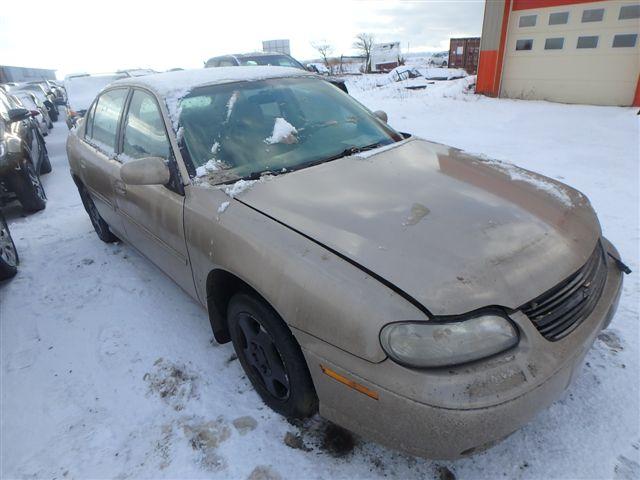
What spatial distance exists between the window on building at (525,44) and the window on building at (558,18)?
668mm

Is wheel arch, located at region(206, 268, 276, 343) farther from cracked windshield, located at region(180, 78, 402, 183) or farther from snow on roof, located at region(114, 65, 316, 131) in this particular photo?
snow on roof, located at region(114, 65, 316, 131)

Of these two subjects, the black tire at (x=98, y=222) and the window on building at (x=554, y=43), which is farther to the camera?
the window on building at (x=554, y=43)

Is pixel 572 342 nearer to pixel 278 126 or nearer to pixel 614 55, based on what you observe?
pixel 278 126

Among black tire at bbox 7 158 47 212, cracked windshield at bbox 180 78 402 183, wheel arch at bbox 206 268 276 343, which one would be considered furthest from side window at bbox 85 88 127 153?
black tire at bbox 7 158 47 212

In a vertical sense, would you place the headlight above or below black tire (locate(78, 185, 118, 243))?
above

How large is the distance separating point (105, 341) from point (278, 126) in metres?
1.95

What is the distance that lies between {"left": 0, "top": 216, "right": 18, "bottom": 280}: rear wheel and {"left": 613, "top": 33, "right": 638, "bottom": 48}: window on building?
41.8 feet

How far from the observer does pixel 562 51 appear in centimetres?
1070

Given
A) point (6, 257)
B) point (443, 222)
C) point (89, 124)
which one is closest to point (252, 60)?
point (89, 124)

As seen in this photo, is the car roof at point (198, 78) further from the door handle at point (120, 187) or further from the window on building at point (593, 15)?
the window on building at point (593, 15)

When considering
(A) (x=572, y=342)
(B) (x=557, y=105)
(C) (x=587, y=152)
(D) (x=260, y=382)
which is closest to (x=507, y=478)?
(A) (x=572, y=342)

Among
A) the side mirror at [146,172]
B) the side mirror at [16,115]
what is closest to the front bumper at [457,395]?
the side mirror at [146,172]

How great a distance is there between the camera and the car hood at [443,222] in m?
1.52

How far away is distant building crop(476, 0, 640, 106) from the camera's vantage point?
9.65 metres
